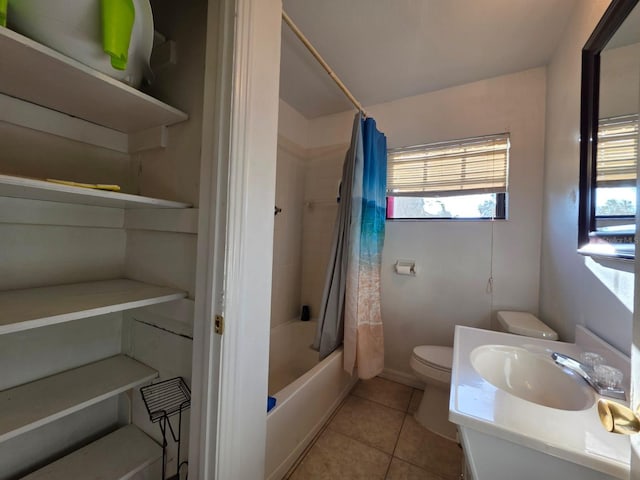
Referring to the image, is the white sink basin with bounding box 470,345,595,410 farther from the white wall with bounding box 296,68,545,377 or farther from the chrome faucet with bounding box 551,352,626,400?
the white wall with bounding box 296,68,545,377

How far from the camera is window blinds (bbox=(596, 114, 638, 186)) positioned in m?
0.81

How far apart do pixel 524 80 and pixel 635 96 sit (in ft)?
3.82

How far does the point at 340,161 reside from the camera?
2.36 m

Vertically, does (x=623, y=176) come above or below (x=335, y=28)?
below

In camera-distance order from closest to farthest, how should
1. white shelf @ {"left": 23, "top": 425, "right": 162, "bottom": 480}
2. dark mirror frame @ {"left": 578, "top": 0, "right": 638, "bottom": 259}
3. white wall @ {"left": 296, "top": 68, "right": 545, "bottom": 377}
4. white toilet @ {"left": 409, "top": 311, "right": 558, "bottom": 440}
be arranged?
1. white shelf @ {"left": 23, "top": 425, "right": 162, "bottom": 480}
2. dark mirror frame @ {"left": 578, "top": 0, "right": 638, "bottom": 259}
3. white toilet @ {"left": 409, "top": 311, "right": 558, "bottom": 440}
4. white wall @ {"left": 296, "top": 68, "right": 545, "bottom": 377}

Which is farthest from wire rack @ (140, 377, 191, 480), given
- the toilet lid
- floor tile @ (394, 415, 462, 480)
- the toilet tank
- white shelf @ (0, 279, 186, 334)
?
the toilet tank

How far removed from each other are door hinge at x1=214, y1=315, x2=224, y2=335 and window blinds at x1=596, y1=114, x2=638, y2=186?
1405 mm

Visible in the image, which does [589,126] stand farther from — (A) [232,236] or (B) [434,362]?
(A) [232,236]

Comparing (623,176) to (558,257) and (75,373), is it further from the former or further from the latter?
(75,373)

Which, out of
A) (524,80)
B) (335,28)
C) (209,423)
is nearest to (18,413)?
(209,423)

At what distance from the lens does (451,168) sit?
192cm

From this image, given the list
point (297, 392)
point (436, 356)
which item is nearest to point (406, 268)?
point (436, 356)

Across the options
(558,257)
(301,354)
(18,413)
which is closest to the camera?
(18,413)

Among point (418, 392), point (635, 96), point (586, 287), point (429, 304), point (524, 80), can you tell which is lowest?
point (418, 392)
